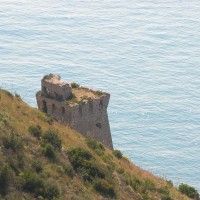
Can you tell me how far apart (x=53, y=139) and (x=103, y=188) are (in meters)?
4.75

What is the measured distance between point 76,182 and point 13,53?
468ft

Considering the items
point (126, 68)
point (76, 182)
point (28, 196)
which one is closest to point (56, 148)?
point (76, 182)

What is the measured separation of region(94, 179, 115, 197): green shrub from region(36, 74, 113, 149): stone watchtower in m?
12.2

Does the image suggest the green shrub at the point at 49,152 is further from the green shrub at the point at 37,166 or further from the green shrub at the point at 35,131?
the green shrub at the point at 37,166

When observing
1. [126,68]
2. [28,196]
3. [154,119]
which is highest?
[126,68]

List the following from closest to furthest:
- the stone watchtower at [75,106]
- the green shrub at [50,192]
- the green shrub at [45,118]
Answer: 1. the green shrub at [50,192]
2. the green shrub at [45,118]
3. the stone watchtower at [75,106]

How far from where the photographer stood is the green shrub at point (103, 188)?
5806 cm

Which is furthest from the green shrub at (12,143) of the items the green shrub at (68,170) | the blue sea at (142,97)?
the blue sea at (142,97)

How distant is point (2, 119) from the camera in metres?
57.1

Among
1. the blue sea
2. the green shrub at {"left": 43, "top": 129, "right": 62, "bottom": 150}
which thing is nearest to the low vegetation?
the green shrub at {"left": 43, "top": 129, "right": 62, "bottom": 150}

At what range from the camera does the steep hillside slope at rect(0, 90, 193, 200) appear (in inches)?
2035

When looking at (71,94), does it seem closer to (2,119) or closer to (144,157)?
(2,119)

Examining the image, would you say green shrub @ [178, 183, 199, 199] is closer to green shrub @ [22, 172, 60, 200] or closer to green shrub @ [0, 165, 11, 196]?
green shrub @ [22, 172, 60, 200]

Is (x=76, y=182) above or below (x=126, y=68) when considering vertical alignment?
below
